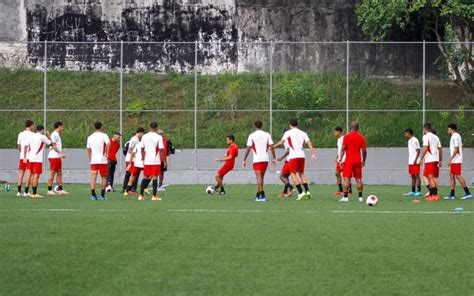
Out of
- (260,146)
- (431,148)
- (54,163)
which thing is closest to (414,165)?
(431,148)

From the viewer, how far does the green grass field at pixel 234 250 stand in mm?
10297

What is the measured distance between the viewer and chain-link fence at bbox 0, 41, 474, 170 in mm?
37156

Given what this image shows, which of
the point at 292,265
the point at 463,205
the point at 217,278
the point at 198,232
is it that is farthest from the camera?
the point at 463,205

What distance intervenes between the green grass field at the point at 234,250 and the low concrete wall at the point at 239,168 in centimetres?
1327

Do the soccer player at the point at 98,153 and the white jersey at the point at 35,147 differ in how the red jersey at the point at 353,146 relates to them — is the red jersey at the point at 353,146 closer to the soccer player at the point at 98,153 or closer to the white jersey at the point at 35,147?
the soccer player at the point at 98,153

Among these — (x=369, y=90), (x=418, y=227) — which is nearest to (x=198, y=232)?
(x=418, y=227)

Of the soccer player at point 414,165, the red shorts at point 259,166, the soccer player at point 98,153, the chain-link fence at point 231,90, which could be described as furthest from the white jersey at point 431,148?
the chain-link fence at point 231,90

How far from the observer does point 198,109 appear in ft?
126

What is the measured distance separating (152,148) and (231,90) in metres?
14.6

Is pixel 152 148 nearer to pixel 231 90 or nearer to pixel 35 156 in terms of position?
pixel 35 156

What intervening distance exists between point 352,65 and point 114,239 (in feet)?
80.6

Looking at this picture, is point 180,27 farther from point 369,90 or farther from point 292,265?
point 292,265

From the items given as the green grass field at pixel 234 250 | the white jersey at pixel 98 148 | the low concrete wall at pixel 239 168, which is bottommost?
the green grass field at pixel 234 250

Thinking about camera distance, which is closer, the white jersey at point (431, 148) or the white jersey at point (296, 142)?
the white jersey at point (296, 142)
